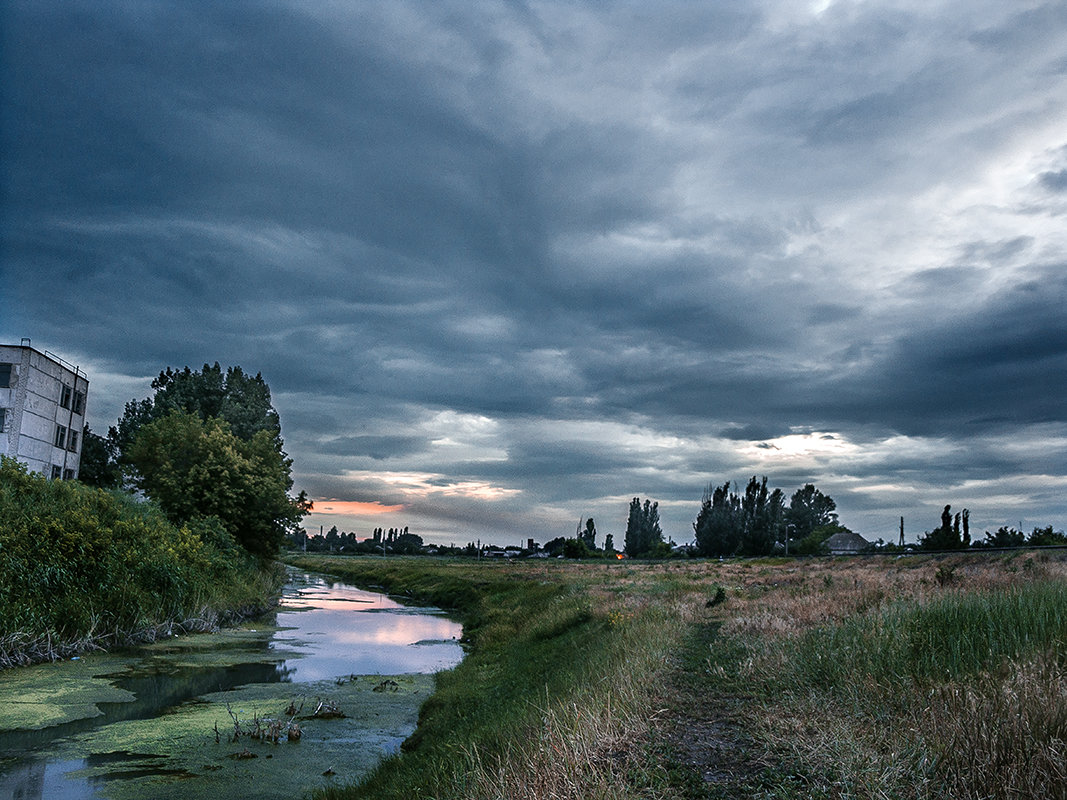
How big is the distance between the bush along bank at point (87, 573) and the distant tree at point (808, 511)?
422ft

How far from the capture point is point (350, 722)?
1614 cm

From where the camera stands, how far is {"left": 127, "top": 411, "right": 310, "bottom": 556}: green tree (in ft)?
121

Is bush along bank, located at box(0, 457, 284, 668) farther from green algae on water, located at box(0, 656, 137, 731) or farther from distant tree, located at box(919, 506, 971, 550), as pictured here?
distant tree, located at box(919, 506, 971, 550)

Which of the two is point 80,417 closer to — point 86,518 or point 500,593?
point 500,593

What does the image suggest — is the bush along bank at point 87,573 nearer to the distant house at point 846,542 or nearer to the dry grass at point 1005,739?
the dry grass at point 1005,739

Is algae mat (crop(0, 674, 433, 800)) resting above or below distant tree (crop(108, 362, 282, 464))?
below

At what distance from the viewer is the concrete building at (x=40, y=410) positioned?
58.2 meters

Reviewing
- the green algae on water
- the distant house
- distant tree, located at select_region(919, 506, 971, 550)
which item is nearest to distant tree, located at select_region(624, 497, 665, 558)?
the distant house

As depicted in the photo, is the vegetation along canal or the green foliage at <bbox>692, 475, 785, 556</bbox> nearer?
the vegetation along canal

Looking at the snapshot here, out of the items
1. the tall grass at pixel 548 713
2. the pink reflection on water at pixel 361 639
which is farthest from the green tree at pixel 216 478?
the tall grass at pixel 548 713

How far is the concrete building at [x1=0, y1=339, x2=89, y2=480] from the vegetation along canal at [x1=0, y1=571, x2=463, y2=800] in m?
43.8

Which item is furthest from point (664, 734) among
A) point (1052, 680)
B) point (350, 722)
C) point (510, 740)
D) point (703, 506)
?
point (703, 506)

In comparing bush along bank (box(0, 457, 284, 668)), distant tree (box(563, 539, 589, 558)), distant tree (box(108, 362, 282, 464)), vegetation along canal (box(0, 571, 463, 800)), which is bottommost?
distant tree (box(563, 539, 589, 558))

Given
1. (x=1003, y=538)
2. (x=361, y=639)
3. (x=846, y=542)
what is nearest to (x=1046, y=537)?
(x=1003, y=538)
